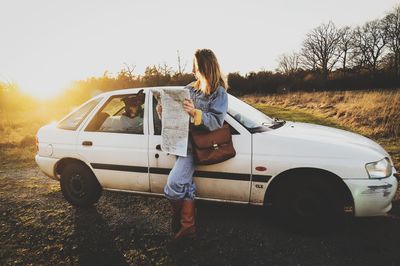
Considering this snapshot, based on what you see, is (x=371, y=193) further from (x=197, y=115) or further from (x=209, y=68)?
(x=209, y=68)

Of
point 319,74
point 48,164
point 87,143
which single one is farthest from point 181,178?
point 319,74

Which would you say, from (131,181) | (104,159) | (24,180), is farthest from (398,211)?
(24,180)

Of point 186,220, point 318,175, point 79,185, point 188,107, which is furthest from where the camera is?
point 79,185

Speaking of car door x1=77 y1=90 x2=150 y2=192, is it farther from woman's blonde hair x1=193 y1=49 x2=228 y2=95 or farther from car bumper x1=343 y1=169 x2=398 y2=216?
car bumper x1=343 y1=169 x2=398 y2=216

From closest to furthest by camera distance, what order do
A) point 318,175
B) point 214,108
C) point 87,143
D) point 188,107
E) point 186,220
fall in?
1. point 188,107
2. point 214,108
3. point 318,175
4. point 186,220
5. point 87,143

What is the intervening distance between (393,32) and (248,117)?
5367 centimetres

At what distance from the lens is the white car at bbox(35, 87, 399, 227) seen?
116 inches

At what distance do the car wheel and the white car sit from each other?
13 mm

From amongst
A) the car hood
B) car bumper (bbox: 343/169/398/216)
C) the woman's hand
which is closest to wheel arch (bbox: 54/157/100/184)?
the woman's hand

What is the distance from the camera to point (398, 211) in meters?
3.65

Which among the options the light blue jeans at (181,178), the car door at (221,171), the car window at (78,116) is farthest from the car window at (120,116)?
the light blue jeans at (181,178)

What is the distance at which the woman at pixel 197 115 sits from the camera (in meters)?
2.84

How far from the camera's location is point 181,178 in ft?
10.00

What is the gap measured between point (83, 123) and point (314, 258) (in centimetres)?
319
